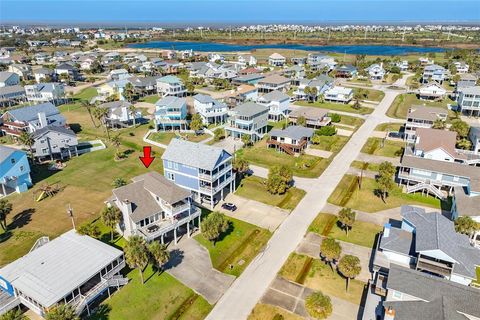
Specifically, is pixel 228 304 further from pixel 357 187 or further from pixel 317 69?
pixel 317 69

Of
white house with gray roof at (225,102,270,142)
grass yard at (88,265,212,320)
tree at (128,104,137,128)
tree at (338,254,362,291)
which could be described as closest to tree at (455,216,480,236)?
tree at (338,254,362,291)

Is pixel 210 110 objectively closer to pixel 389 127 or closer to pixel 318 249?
pixel 389 127

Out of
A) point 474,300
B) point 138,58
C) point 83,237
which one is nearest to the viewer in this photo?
point 474,300

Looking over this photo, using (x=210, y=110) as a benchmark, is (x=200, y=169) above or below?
above

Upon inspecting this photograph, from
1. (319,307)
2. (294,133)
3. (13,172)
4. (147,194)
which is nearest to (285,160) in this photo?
(294,133)

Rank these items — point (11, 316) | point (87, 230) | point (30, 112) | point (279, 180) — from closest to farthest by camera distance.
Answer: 1. point (11, 316)
2. point (87, 230)
3. point (279, 180)
4. point (30, 112)

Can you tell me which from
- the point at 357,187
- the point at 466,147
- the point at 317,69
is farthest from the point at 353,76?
the point at 357,187

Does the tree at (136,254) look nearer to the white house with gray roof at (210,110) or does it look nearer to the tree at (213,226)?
the tree at (213,226)

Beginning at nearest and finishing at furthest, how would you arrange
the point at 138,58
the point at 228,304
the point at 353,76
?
the point at 228,304 → the point at 353,76 → the point at 138,58
